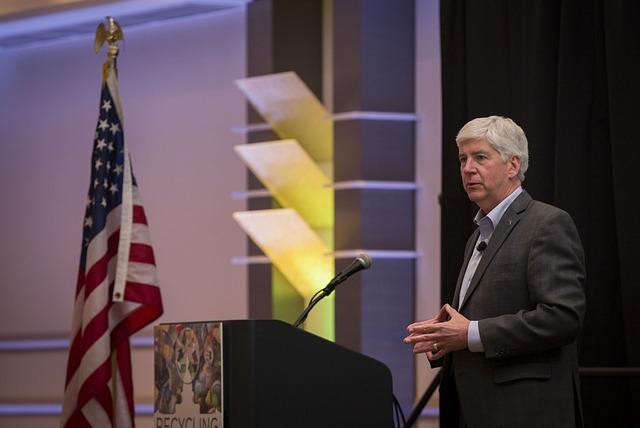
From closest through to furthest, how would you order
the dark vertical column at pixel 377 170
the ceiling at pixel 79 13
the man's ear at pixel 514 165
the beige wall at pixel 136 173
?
the man's ear at pixel 514 165, the dark vertical column at pixel 377 170, the ceiling at pixel 79 13, the beige wall at pixel 136 173

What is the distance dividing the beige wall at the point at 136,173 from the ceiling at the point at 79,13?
0.10 m

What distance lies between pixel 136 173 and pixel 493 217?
4027 mm

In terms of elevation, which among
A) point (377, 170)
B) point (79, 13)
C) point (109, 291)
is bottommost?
point (109, 291)

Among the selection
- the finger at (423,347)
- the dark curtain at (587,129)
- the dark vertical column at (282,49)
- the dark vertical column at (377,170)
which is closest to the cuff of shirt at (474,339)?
the finger at (423,347)

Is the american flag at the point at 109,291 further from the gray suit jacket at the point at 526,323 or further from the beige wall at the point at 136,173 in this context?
the gray suit jacket at the point at 526,323

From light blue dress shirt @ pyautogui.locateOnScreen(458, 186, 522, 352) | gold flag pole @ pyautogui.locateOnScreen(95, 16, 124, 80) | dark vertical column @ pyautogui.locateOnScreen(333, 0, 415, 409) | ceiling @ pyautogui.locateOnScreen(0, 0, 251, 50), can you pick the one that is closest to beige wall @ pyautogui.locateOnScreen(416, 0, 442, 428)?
dark vertical column @ pyautogui.locateOnScreen(333, 0, 415, 409)

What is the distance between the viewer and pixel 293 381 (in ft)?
9.35

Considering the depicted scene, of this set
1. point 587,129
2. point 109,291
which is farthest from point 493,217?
point 109,291

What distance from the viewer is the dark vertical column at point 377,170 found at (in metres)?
5.31

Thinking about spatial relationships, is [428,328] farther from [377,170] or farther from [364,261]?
[377,170]

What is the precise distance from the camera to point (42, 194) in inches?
279

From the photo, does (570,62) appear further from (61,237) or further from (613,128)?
(61,237)

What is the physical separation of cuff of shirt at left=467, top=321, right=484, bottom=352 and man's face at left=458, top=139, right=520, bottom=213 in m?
0.35

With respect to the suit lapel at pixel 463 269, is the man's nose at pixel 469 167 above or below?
above
